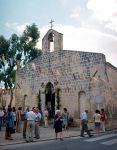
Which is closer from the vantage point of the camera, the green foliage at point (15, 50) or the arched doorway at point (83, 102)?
the arched doorway at point (83, 102)

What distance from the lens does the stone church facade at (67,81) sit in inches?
883

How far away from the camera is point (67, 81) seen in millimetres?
24172

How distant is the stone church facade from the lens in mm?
22422

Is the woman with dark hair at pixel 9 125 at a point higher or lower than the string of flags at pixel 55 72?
lower

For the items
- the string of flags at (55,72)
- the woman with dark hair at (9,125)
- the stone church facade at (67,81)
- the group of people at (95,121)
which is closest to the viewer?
the woman with dark hair at (9,125)

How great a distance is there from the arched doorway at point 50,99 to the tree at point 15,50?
9.81m

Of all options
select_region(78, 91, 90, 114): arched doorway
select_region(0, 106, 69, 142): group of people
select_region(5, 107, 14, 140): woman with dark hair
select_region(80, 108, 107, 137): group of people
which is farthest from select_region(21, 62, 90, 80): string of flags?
select_region(5, 107, 14, 140): woman with dark hair

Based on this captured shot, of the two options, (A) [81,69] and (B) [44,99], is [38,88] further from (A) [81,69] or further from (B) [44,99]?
(A) [81,69]

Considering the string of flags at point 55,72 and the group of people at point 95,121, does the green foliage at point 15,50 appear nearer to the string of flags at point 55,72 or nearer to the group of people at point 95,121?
the string of flags at point 55,72

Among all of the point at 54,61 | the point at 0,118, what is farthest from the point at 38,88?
the point at 0,118

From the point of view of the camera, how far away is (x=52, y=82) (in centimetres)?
2528

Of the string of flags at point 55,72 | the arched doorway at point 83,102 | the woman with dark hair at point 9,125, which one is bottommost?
the woman with dark hair at point 9,125

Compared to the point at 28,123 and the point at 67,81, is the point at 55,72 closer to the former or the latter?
the point at 67,81

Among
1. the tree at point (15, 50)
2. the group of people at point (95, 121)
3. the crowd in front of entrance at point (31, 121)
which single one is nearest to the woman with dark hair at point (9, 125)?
the crowd in front of entrance at point (31, 121)
